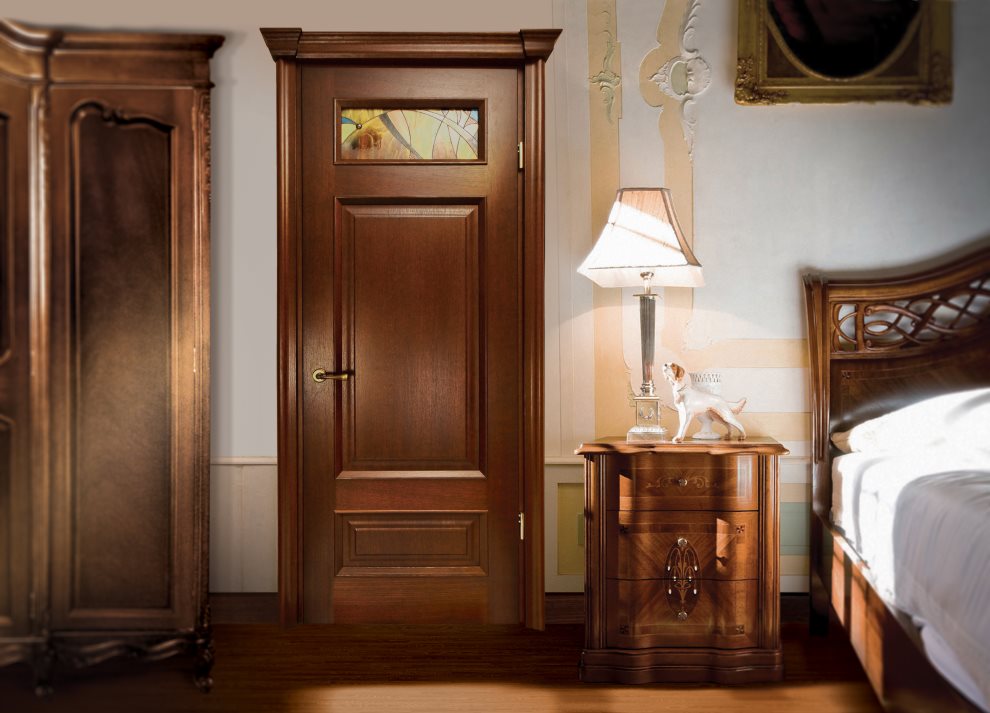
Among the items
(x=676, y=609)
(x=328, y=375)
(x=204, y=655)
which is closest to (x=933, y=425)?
(x=676, y=609)

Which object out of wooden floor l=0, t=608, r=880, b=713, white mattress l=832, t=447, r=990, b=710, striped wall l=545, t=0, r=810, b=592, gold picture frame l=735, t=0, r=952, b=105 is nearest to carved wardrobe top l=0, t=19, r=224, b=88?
striped wall l=545, t=0, r=810, b=592

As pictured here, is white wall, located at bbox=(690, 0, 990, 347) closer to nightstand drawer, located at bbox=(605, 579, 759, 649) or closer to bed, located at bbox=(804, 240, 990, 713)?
bed, located at bbox=(804, 240, 990, 713)

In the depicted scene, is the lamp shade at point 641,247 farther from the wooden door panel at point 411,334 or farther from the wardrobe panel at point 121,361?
the wardrobe panel at point 121,361

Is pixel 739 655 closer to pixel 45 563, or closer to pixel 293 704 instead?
pixel 293 704

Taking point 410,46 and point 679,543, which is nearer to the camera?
point 679,543

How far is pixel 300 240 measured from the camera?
3115mm

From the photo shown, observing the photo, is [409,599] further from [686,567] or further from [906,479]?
[906,479]

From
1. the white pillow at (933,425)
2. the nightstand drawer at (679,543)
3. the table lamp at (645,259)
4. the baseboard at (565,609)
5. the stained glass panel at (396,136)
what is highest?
the stained glass panel at (396,136)

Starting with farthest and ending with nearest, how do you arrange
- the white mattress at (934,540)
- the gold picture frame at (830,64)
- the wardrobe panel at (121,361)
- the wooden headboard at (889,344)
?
the gold picture frame at (830,64)
the wooden headboard at (889,344)
the wardrobe panel at (121,361)
the white mattress at (934,540)

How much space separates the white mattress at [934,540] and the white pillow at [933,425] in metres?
0.05

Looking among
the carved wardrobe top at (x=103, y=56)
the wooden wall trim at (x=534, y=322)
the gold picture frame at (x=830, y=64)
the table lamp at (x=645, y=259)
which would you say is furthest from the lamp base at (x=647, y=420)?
the carved wardrobe top at (x=103, y=56)

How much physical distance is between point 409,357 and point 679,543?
1154 mm

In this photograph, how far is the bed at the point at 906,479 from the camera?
1810 mm

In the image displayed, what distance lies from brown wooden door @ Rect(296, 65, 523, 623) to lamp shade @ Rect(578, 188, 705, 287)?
1.20ft
